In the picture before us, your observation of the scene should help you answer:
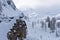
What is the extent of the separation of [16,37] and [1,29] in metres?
141

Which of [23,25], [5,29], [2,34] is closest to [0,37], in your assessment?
[2,34]

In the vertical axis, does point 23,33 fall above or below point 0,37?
above

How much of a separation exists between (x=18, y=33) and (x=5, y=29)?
142 metres

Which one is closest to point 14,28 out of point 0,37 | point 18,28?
point 18,28

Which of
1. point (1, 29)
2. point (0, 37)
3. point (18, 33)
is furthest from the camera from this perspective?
point (1, 29)

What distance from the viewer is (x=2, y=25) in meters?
191

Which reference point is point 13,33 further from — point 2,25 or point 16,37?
point 2,25

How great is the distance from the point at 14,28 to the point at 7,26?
149394mm

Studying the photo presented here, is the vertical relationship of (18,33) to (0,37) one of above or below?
above

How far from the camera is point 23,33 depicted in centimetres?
4253

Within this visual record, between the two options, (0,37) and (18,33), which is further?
(0,37)

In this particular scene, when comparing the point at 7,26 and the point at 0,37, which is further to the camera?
the point at 7,26

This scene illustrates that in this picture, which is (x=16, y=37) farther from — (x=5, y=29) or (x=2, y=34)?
(x=5, y=29)

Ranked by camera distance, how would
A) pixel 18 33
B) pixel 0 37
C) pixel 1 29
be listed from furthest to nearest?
pixel 1 29 → pixel 0 37 → pixel 18 33
